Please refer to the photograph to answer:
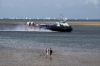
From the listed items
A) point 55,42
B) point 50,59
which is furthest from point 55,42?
point 50,59

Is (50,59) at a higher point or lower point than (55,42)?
higher

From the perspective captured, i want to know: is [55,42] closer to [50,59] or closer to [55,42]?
[55,42]

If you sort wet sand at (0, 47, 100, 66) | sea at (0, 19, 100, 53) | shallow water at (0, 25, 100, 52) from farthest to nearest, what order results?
shallow water at (0, 25, 100, 52)
sea at (0, 19, 100, 53)
wet sand at (0, 47, 100, 66)

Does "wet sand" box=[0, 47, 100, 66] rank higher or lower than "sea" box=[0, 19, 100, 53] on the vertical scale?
higher

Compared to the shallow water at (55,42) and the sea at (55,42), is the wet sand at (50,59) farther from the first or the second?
the shallow water at (55,42)

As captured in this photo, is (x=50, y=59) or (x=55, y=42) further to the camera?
(x=55, y=42)

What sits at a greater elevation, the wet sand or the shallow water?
the wet sand

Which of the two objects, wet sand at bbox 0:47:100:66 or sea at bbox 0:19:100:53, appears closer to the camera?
wet sand at bbox 0:47:100:66

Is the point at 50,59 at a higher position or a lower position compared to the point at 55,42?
higher

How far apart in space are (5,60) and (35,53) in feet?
26.1

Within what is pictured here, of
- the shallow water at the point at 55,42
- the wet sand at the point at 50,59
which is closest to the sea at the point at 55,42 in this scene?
the shallow water at the point at 55,42

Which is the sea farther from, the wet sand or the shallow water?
the wet sand

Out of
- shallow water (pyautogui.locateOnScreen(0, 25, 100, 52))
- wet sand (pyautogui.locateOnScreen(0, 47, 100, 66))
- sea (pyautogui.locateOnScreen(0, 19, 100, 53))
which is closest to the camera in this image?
wet sand (pyautogui.locateOnScreen(0, 47, 100, 66))

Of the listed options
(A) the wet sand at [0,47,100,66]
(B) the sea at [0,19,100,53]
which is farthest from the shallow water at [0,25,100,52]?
(A) the wet sand at [0,47,100,66]
